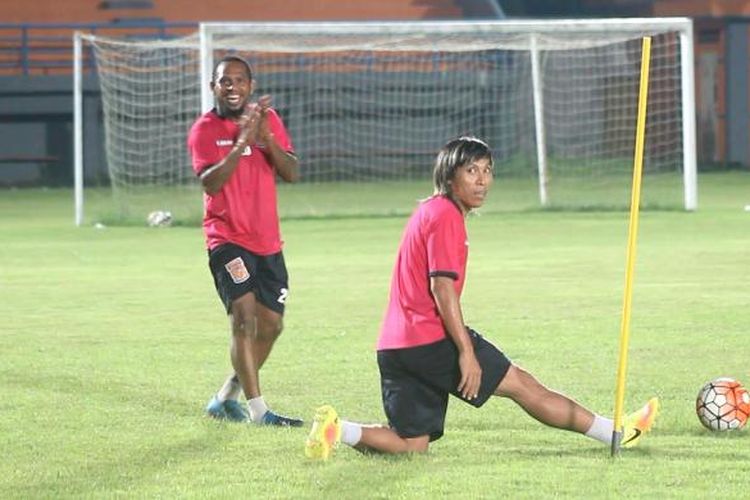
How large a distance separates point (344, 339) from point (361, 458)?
4.46 m

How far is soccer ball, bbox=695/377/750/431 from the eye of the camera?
825 centimetres

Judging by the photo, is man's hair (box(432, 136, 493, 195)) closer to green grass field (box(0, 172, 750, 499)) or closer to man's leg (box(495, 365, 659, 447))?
man's leg (box(495, 365, 659, 447))

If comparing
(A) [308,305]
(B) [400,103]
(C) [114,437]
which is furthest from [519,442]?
(B) [400,103]

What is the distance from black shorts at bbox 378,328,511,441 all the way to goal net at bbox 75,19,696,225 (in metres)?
19.1

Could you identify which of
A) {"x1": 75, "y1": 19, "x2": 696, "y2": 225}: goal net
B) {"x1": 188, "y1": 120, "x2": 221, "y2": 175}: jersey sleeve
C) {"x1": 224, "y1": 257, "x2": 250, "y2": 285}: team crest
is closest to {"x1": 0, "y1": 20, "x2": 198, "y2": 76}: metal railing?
{"x1": 75, "y1": 19, "x2": 696, "y2": 225}: goal net

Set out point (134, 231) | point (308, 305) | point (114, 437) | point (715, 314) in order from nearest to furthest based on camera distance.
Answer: point (114, 437) → point (715, 314) → point (308, 305) → point (134, 231)

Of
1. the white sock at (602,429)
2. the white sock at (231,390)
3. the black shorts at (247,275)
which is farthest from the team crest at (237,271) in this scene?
the white sock at (602,429)

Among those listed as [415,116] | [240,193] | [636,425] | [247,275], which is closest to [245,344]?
[247,275]

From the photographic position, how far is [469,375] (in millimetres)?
7531

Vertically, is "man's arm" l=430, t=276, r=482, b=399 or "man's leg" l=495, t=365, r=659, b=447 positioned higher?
"man's arm" l=430, t=276, r=482, b=399

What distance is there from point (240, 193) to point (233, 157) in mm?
260

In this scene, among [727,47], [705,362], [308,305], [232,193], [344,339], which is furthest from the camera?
[727,47]

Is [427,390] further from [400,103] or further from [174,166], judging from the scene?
[400,103]

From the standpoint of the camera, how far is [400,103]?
3412 centimetres
